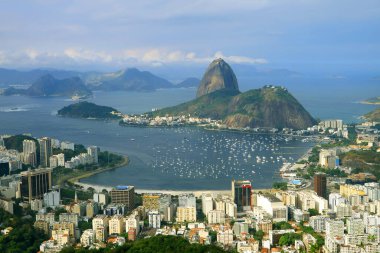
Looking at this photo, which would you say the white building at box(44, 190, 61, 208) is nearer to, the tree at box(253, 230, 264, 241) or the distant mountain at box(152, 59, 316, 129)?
the tree at box(253, 230, 264, 241)

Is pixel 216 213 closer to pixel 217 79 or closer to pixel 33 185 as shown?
pixel 33 185

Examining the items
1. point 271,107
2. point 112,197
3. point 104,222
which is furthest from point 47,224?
point 271,107

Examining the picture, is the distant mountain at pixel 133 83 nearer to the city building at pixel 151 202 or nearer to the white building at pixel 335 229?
the city building at pixel 151 202

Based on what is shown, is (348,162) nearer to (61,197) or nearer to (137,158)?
(137,158)

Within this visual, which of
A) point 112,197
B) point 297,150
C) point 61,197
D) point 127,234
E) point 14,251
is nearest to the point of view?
point 14,251

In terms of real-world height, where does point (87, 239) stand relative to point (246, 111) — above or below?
below

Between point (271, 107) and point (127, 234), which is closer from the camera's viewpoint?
point (127, 234)

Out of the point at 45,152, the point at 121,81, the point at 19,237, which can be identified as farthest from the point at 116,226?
the point at 121,81
